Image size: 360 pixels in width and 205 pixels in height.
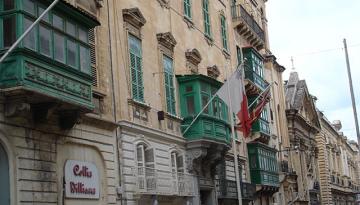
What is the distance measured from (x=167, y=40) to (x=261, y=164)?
570 inches

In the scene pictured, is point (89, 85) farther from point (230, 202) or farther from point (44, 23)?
point (230, 202)

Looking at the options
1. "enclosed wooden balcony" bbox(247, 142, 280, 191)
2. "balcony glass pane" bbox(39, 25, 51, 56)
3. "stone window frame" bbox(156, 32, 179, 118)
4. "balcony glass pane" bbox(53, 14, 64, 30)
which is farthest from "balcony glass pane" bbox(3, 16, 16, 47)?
"enclosed wooden balcony" bbox(247, 142, 280, 191)

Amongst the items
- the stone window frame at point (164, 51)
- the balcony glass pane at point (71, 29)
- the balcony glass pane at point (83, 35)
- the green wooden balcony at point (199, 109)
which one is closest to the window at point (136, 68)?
the stone window frame at point (164, 51)

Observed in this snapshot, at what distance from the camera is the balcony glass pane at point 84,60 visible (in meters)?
19.4

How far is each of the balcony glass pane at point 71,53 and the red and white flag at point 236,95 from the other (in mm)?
8701

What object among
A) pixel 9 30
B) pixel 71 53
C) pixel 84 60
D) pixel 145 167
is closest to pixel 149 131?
pixel 145 167

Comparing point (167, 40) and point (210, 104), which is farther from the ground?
point (167, 40)

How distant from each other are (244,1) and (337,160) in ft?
136

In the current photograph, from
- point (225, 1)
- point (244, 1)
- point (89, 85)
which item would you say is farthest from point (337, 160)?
point (89, 85)

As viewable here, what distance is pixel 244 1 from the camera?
149ft

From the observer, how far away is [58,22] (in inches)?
731

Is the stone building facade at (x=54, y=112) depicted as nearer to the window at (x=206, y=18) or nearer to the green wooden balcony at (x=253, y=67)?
the window at (x=206, y=18)

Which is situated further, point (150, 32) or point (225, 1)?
point (225, 1)

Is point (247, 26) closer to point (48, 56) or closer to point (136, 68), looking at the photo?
point (136, 68)
